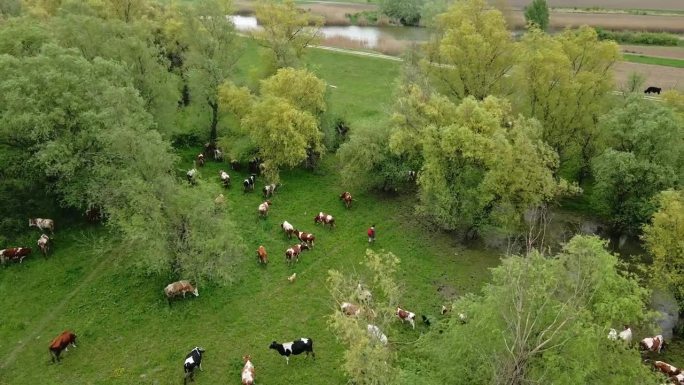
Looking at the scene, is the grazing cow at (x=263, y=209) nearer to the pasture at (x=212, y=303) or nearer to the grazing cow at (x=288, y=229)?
the pasture at (x=212, y=303)

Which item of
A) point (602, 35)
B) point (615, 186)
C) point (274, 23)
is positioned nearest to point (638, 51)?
point (602, 35)

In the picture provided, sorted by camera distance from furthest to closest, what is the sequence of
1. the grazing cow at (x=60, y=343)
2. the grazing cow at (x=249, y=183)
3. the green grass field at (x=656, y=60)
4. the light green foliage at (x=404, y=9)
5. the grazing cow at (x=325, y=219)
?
the light green foliage at (x=404, y=9) → the green grass field at (x=656, y=60) → the grazing cow at (x=249, y=183) → the grazing cow at (x=325, y=219) → the grazing cow at (x=60, y=343)

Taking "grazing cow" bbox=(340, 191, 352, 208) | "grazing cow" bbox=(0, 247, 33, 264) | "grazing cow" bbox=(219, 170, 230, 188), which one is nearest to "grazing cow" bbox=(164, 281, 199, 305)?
"grazing cow" bbox=(0, 247, 33, 264)

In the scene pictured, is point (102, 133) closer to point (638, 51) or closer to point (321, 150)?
point (321, 150)

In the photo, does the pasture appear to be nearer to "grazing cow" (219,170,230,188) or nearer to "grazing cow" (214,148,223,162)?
"grazing cow" (219,170,230,188)

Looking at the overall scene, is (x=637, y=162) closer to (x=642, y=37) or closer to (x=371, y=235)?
(x=371, y=235)

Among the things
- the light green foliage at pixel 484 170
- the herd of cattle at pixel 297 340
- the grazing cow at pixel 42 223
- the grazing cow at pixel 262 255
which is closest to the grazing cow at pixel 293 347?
the herd of cattle at pixel 297 340

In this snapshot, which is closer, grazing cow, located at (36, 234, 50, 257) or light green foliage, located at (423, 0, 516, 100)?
grazing cow, located at (36, 234, 50, 257)
